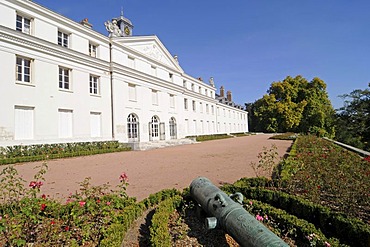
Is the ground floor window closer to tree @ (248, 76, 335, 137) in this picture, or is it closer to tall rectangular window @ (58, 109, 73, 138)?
tall rectangular window @ (58, 109, 73, 138)

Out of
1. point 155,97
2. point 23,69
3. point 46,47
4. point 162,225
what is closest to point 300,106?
point 155,97

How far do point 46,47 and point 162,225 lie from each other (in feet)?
54.1

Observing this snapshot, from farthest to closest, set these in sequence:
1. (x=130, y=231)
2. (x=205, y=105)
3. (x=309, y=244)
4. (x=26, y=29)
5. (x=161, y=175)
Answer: (x=205, y=105), (x=26, y=29), (x=161, y=175), (x=130, y=231), (x=309, y=244)

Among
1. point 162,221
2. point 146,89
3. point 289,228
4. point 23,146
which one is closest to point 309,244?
point 289,228

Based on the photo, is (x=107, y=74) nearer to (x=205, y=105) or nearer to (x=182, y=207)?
(x=182, y=207)

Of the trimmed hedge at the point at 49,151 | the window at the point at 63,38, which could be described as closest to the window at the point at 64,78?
the window at the point at 63,38

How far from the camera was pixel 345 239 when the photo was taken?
3.35 m

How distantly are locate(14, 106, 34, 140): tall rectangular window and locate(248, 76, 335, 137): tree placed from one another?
38592 mm

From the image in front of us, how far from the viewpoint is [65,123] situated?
653 inches

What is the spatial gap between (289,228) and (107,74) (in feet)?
64.1

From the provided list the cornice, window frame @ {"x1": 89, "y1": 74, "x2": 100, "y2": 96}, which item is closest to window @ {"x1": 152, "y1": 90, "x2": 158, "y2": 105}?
the cornice

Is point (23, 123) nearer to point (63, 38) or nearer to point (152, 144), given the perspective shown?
point (63, 38)

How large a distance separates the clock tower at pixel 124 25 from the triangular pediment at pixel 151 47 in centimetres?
286

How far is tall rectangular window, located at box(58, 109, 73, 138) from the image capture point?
1627cm
